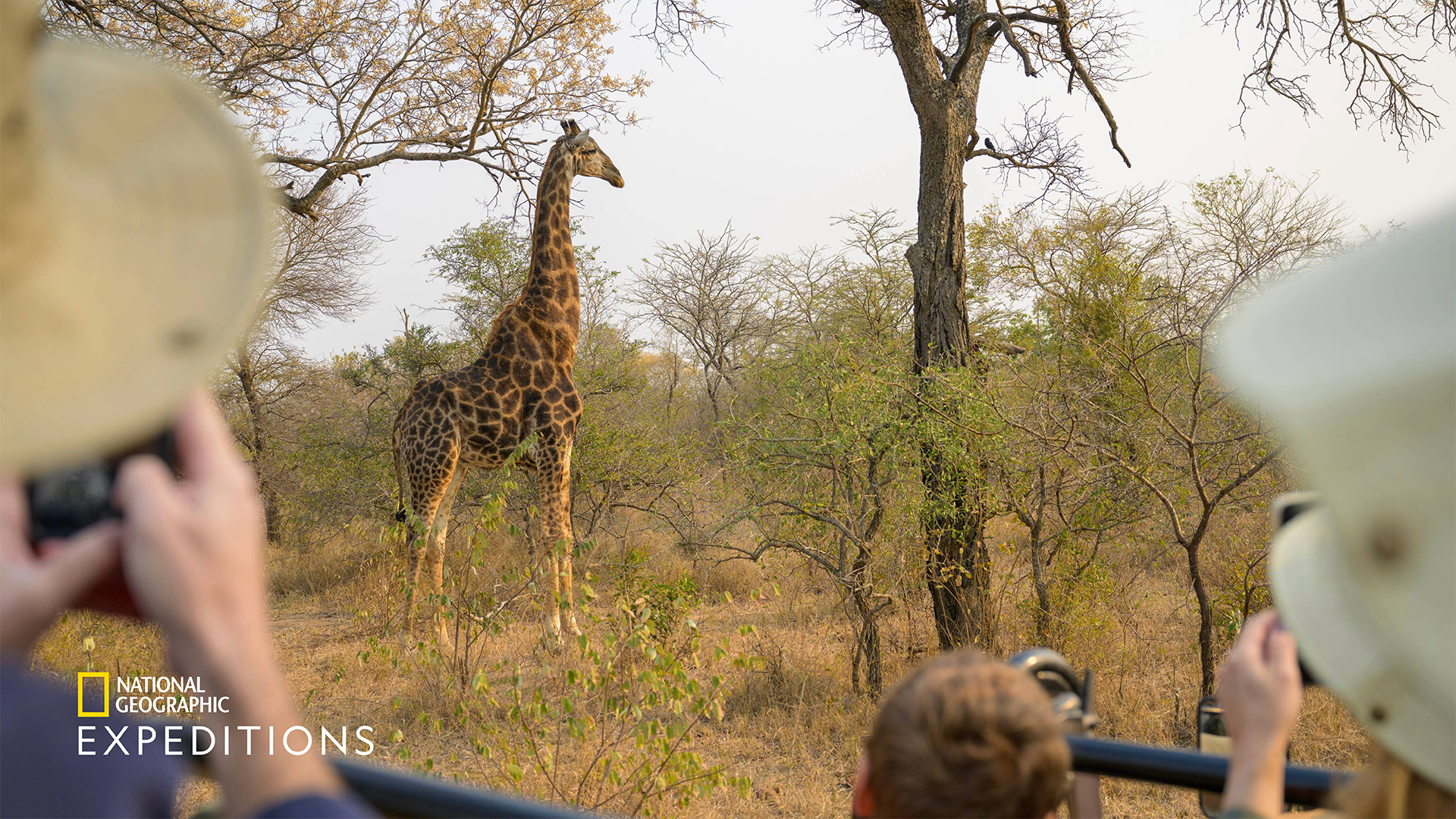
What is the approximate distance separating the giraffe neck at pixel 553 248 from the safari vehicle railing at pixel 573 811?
5882 millimetres

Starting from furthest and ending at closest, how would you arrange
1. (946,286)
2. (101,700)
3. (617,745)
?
(946,286) < (617,745) < (101,700)

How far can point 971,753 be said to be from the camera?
942 mm

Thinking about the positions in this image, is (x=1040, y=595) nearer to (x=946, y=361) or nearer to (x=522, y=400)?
(x=946, y=361)

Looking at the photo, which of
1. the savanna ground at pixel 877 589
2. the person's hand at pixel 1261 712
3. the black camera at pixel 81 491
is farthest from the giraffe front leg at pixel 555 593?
the black camera at pixel 81 491

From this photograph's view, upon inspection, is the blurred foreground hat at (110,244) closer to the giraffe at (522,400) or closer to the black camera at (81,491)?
the black camera at (81,491)

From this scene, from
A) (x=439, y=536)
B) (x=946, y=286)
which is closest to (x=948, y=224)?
(x=946, y=286)

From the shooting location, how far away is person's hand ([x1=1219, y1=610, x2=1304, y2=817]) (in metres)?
0.77

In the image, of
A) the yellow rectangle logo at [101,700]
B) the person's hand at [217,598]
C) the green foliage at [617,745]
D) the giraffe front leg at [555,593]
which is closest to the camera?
the person's hand at [217,598]

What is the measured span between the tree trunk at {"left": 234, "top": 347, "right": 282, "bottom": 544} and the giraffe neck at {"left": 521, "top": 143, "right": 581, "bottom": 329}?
410 centimetres

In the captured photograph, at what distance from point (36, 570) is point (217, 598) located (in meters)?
0.13

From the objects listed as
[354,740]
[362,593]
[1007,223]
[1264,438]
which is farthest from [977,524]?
[362,593]

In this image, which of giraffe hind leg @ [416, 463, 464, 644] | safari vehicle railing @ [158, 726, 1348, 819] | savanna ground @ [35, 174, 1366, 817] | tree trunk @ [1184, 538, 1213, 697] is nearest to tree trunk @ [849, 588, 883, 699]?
savanna ground @ [35, 174, 1366, 817]

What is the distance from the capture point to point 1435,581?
53 cm

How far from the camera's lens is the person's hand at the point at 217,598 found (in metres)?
0.46
